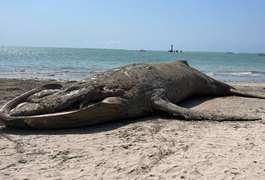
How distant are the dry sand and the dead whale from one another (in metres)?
0.18

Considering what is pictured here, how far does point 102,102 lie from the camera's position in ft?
20.8

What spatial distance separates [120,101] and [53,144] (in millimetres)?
1634

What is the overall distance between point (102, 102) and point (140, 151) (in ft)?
5.19

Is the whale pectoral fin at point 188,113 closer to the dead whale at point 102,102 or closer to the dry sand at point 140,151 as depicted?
the dead whale at point 102,102

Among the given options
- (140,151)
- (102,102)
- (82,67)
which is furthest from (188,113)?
(82,67)

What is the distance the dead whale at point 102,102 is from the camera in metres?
6.27

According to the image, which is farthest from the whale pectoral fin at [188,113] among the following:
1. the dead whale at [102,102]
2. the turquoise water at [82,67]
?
the turquoise water at [82,67]

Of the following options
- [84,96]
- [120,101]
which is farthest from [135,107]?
[84,96]

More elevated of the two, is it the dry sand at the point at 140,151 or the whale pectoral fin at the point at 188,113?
the whale pectoral fin at the point at 188,113

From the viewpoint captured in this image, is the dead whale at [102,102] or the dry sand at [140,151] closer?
the dry sand at [140,151]

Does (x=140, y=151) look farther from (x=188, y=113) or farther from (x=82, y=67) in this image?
(x=82, y=67)

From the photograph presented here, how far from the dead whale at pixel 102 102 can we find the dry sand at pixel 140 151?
18 centimetres

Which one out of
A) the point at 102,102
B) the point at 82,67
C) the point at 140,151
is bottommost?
the point at 82,67

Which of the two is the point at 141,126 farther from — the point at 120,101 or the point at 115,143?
the point at 115,143
